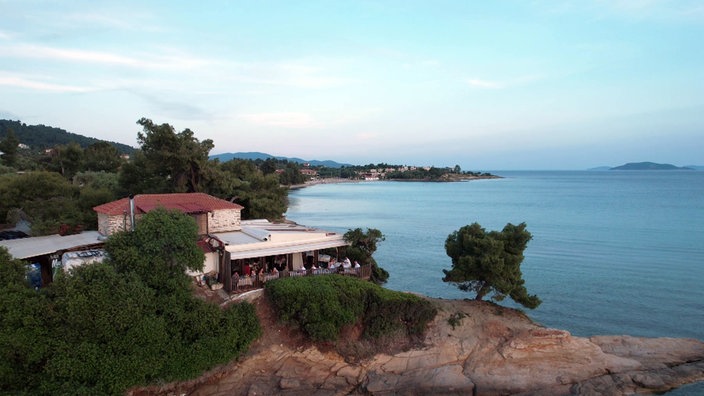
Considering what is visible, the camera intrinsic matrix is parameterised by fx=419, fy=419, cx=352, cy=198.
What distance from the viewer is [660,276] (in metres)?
28.6

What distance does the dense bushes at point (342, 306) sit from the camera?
54.0 ft

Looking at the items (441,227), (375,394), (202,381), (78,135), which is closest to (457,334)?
(375,394)

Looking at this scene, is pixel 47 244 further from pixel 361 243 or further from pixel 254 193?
pixel 254 193

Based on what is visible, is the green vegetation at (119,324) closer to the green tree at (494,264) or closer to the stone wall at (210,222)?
the stone wall at (210,222)

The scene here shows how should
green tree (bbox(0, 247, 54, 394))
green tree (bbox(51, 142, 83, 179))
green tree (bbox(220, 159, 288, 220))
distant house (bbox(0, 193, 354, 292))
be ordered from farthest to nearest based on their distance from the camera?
1. green tree (bbox(51, 142, 83, 179))
2. green tree (bbox(220, 159, 288, 220))
3. distant house (bbox(0, 193, 354, 292))
4. green tree (bbox(0, 247, 54, 394))

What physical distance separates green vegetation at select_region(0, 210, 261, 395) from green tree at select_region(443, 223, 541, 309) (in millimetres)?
10178

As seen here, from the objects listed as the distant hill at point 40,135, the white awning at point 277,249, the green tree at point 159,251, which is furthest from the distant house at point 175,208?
the distant hill at point 40,135

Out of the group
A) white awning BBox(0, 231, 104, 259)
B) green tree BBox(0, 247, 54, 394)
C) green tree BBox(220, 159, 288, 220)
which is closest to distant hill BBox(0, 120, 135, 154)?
green tree BBox(220, 159, 288, 220)

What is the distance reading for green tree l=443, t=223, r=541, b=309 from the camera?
19.4m

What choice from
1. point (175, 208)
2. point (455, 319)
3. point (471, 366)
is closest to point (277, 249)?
point (175, 208)

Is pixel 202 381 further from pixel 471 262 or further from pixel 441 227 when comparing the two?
pixel 441 227

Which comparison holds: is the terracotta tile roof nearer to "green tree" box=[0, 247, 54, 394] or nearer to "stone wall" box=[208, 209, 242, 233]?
"stone wall" box=[208, 209, 242, 233]

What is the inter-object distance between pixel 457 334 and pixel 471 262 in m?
3.35

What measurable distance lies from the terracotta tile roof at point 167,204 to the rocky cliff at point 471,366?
260 inches
